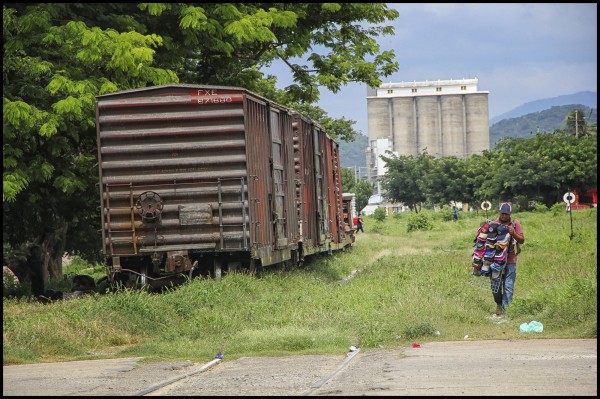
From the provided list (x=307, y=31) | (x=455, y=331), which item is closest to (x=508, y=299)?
(x=455, y=331)

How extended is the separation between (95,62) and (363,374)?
39.9ft

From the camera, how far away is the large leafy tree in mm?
19672

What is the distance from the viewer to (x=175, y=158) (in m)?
18.9

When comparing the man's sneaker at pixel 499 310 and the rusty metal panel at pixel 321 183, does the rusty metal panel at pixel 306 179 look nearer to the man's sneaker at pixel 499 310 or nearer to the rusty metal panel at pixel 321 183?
the rusty metal panel at pixel 321 183

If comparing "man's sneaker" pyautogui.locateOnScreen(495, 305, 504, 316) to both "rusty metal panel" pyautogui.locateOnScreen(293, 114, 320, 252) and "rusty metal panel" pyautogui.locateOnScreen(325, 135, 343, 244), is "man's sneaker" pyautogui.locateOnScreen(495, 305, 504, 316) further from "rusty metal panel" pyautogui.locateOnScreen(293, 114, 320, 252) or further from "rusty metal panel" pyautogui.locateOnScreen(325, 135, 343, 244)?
"rusty metal panel" pyautogui.locateOnScreen(325, 135, 343, 244)

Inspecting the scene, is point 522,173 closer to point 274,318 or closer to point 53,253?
point 53,253

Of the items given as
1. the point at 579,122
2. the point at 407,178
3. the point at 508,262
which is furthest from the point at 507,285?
the point at 407,178

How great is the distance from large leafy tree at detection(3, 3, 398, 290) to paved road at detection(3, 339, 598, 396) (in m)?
8.48

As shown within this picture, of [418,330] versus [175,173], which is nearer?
[418,330]

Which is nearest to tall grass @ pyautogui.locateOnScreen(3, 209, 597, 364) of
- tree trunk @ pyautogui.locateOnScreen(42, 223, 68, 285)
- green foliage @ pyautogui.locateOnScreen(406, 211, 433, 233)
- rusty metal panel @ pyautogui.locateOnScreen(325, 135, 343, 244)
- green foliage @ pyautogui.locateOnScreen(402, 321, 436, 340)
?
green foliage @ pyautogui.locateOnScreen(402, 321, 436, 340)

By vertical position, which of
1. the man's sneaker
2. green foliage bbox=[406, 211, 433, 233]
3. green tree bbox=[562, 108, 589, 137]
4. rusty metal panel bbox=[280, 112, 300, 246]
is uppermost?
green tree bbox=[562, 108, 589, 137]

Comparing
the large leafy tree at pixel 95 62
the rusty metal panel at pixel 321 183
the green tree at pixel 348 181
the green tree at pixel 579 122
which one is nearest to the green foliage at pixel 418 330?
the large leafy tree at pixel 95 62

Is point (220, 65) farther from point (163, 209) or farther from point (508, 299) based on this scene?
point (508, 299)

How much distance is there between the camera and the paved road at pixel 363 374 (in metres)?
8.77
